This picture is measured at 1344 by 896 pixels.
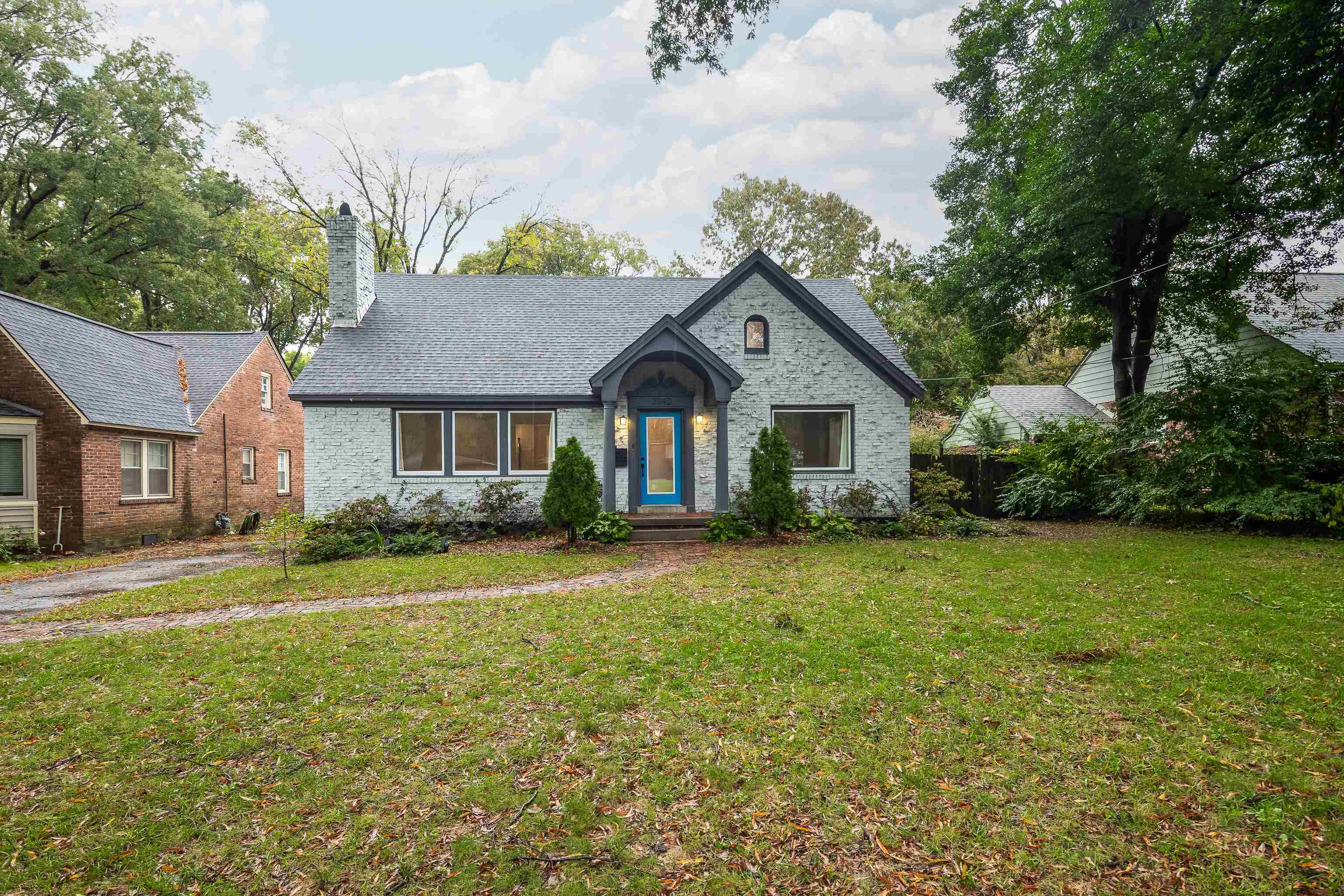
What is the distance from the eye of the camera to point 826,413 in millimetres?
13867

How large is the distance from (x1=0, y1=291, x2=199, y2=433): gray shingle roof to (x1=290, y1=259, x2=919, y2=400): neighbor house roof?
4.71m

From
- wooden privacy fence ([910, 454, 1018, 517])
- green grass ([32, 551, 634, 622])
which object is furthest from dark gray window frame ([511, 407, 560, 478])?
wooden privacy fence ([910, 454, 1018, 517])

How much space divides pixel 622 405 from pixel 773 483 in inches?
151

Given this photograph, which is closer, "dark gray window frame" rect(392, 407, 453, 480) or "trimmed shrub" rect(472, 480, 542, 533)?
"trimmed shrub" rect(472, 480, 542, 533)

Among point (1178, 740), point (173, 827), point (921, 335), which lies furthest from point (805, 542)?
point (921, 335)

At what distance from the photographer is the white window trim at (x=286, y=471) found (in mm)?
20656

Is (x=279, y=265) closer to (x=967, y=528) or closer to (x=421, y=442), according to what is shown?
(x=421, y=442)

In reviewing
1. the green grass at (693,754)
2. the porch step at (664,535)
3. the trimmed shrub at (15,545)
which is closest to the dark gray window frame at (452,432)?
the porch step at (664,535)

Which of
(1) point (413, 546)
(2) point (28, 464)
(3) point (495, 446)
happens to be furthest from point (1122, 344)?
(2) point (28, 464)

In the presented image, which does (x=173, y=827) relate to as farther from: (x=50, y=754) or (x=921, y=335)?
(x=921, y=335)

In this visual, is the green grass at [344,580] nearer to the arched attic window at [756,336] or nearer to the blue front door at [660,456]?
the blue front door at [660,456]

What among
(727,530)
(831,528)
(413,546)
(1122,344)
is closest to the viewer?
(413,546)

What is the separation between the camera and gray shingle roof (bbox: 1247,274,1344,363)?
14.5 metres

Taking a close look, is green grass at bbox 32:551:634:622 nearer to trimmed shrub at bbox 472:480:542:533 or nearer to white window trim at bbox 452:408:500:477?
trimmed shrub at bbox 472:480:542:533
